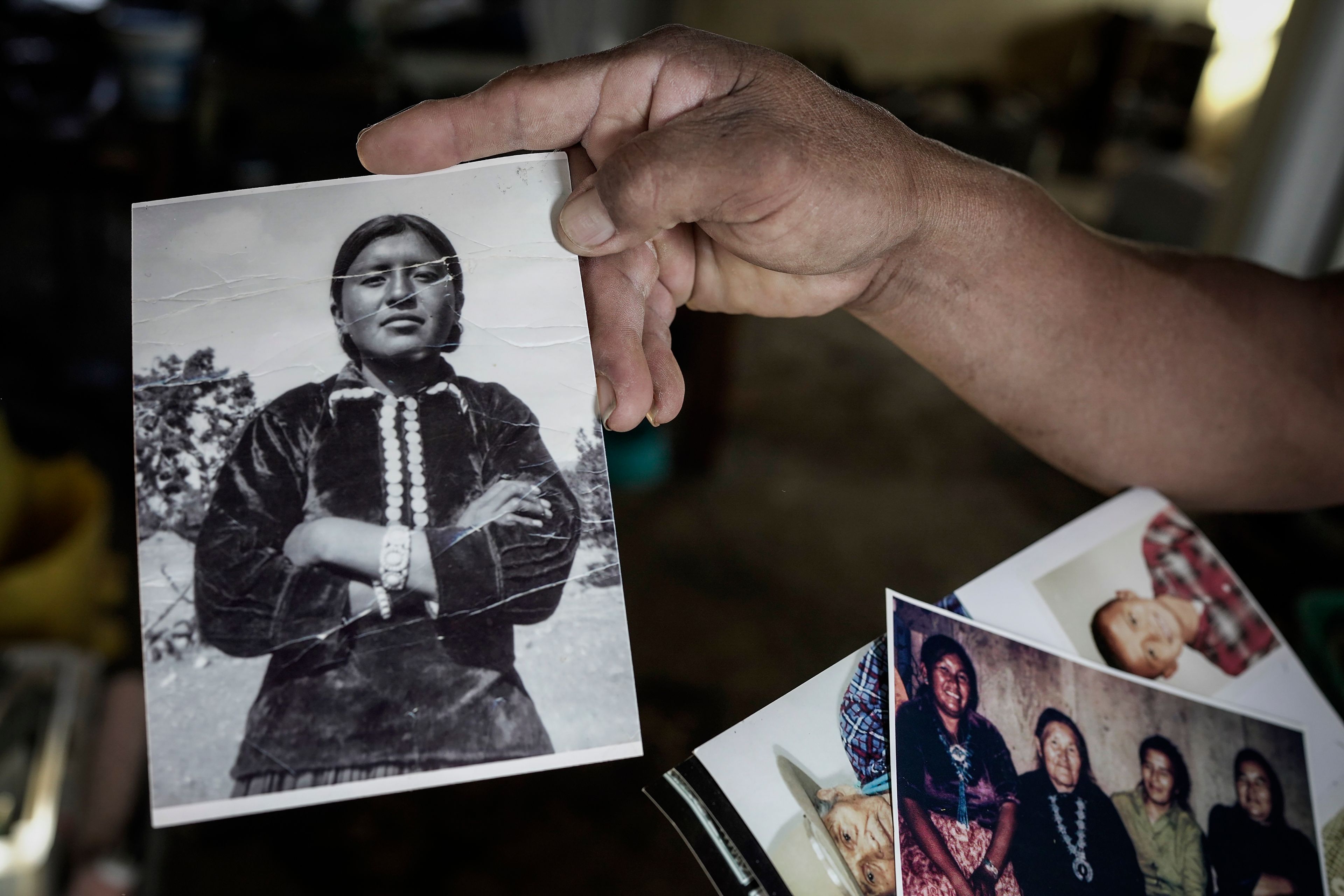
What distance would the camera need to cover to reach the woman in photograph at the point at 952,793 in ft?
1.42

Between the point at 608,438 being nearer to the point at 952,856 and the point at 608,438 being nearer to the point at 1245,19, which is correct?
the point at 952,856

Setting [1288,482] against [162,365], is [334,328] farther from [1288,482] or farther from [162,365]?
[1288,482]

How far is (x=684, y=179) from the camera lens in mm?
472

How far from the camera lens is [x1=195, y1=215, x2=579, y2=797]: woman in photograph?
0.39 m

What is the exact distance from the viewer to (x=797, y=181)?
50cm

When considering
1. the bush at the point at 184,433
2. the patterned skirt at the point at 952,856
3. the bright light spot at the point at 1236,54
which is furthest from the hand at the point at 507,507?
the bright light spot at the point at 1236,54

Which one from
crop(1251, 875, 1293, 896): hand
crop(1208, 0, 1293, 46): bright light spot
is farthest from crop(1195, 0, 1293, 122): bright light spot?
crop(1251, 875, 1293, 896): hand

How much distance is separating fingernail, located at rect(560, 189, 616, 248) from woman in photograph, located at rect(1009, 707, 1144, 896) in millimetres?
373

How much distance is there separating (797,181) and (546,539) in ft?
0.84

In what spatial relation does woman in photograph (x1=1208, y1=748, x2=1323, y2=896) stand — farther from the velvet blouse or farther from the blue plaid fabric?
the velvet blouse

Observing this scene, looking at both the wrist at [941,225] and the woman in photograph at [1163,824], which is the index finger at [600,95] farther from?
the woman in photograph at [1163,824]

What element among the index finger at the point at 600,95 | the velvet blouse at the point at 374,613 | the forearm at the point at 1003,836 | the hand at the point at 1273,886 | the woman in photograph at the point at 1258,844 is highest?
the index finger at the point at 600,95

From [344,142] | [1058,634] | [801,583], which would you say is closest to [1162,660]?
[1058,634]

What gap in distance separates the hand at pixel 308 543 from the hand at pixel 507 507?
63mm
